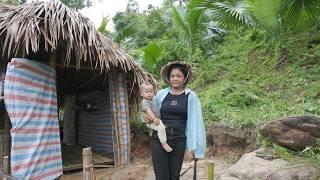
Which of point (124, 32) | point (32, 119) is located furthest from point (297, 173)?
point (124, 32)

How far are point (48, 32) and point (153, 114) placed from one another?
2853 millimetres

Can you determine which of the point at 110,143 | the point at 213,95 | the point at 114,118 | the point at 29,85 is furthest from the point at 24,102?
the point at 213,95

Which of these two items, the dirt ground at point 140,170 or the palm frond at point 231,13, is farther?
the palm frond at point 231,13

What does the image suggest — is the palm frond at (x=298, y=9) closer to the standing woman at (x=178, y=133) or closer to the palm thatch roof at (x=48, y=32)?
the palm thatch roof at (x=48, y=32)

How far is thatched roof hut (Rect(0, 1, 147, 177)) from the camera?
5398 mm

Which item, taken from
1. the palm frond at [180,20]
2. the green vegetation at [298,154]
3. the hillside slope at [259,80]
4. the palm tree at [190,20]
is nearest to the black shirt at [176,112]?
the green vegetation at [298,154]

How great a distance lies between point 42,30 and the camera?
17.7 ft

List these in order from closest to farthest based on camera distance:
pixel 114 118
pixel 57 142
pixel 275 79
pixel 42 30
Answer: pixel 42 30 → pixel 57 142 → pixel 114 118 → pixel 275 79

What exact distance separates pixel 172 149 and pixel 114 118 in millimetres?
4163

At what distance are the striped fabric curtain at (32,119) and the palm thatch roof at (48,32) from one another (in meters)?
0.35

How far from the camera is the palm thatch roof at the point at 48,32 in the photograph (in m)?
5.28

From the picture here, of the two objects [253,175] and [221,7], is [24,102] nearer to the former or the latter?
[253,175]

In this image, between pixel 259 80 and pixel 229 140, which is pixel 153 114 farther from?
pixel 259 80

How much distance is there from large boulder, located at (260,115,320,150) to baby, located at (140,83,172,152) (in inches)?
84.9
